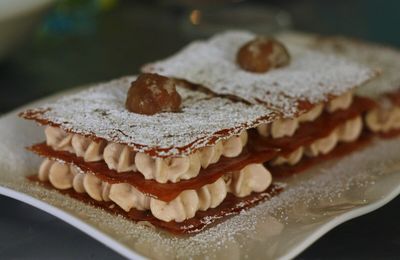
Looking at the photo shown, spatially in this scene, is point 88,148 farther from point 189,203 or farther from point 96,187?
point 189,203

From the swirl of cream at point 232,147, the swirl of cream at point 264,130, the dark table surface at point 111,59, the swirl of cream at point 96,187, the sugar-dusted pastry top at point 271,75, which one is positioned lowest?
the dark table surface at point 111,59

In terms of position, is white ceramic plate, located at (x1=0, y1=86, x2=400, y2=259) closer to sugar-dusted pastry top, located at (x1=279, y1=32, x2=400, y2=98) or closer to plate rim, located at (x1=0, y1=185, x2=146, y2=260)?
plate rim, located at (x1=0, y1=185, x2=146, y2=260)

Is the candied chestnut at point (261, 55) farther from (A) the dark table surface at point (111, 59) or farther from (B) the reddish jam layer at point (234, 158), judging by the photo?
(A) the dark table surface at point (111, 59)

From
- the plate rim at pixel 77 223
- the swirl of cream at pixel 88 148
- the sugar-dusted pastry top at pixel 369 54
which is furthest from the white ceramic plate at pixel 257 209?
the sugar-dusted pastry top at pixel 369 54

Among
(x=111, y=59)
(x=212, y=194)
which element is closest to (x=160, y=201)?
(x=212, y=194)

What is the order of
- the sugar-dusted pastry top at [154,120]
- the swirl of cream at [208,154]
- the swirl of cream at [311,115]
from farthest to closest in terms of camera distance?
the swirl of cream at [311,115] < the swirl of cream at [208,154] < the sugar-dusted pastry top at [154,120]

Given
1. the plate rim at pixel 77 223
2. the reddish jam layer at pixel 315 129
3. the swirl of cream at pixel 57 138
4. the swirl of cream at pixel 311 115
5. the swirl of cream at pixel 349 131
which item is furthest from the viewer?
the swirl of cream at pixel 349 131

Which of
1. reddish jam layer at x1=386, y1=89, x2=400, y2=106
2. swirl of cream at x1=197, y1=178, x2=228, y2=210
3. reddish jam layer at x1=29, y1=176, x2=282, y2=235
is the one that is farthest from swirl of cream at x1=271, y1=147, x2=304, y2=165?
reddish jam layer at x1=386, y1=89, x2=400, y2=106

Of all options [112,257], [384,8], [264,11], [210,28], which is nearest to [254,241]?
[112,257]

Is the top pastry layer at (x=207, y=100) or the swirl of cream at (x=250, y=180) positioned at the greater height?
the top pastry layer at (x=207, y=100)
